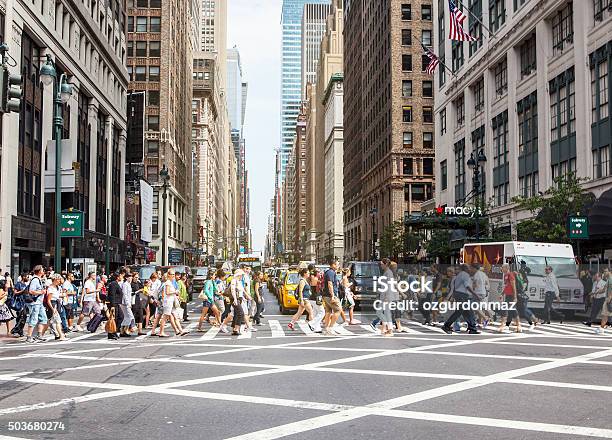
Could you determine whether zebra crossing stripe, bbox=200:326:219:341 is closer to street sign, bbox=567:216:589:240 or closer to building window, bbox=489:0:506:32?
street sign, bbox=567:216:589:240

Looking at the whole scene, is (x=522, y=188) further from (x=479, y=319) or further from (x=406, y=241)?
(x=479, y=319)

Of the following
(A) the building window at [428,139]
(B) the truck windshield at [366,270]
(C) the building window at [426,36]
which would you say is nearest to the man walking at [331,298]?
(B) the truck windshield at [366,270]

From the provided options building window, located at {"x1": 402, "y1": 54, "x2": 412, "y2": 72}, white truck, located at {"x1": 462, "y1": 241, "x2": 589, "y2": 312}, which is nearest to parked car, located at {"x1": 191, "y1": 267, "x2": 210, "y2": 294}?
white truck, located at {"x1": 462, "y1": 241, "x2": 589, "y2": 312}

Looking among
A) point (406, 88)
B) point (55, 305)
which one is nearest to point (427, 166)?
point (406, 88)

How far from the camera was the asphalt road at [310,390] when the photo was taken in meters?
7.28

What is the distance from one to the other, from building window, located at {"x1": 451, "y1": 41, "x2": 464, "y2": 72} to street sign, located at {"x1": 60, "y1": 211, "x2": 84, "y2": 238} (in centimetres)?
4065

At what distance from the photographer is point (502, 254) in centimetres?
2569

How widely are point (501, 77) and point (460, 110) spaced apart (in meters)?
9.78

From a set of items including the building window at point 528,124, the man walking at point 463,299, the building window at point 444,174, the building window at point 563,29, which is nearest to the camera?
the man walking at point 463,299

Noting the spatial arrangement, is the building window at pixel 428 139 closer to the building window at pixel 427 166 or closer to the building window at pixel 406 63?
the building window at pixel 427 166

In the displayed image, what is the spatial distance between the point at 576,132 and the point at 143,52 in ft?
189

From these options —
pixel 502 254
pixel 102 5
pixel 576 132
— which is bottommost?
pixel 502 254

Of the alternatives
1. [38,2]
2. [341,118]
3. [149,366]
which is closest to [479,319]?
[149,366]

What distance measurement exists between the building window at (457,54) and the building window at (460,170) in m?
6.61
